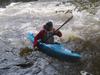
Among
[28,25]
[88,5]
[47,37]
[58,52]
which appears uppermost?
[88,5]

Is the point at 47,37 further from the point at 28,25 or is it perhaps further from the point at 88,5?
the point at 28,25

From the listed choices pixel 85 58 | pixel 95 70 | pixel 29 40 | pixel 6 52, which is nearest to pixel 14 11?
pixel 29 40

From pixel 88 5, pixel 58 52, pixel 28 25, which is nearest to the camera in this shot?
pixel 88 5

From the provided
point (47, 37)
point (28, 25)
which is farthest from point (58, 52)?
point (28, 25)

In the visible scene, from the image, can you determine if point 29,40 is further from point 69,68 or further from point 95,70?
point 95,70

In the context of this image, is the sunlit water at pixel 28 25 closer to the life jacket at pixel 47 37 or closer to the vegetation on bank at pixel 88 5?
the life jacket at pixel 47 37

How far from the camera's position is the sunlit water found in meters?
8.92

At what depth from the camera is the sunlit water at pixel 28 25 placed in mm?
8922

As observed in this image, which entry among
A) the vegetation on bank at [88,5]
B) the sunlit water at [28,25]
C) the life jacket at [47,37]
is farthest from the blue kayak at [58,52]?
the vegetation on bank at [88,5]

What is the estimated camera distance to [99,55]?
26.8 feet

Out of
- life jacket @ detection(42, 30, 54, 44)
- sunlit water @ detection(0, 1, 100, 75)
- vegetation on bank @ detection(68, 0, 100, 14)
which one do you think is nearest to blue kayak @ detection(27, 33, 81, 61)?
life jacket @ detection(42, 30, 54, 44)

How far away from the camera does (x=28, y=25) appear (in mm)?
12312

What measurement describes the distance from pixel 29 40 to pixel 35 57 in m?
1.83

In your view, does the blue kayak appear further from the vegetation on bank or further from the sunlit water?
the vegetation on bank
